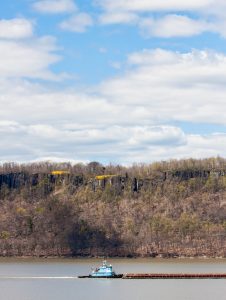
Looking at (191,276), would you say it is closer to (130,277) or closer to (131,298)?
(130,277)

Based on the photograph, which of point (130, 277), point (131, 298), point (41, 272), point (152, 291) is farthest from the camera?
point (41, 272)

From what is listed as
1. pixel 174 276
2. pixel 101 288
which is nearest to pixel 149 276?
pixel 174 276

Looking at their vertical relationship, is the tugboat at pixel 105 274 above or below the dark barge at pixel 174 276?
above

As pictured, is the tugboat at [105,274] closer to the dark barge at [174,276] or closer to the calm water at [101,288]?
the dark barge at [174,276]

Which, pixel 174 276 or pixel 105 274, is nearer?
pixel 174 276

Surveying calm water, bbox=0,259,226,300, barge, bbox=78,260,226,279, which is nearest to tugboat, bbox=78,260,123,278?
barge, bbox=78,260,226,279

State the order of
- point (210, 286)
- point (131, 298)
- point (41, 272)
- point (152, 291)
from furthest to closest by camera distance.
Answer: point (41, 272)
point (210, 286)
point (152, 291)
point (131, 298)

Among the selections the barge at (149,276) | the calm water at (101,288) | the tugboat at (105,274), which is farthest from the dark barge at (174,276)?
the calm water at (101,288)

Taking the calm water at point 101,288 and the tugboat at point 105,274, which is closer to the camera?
the calm water at point 101,288

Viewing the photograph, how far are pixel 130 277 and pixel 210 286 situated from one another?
15.7 metres

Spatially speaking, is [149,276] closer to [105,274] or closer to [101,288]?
[105,274]

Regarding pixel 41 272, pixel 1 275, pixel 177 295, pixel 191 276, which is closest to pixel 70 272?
pixel 41 272

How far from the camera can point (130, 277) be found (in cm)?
12112

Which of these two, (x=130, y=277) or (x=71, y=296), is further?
(x=130, y=277)
